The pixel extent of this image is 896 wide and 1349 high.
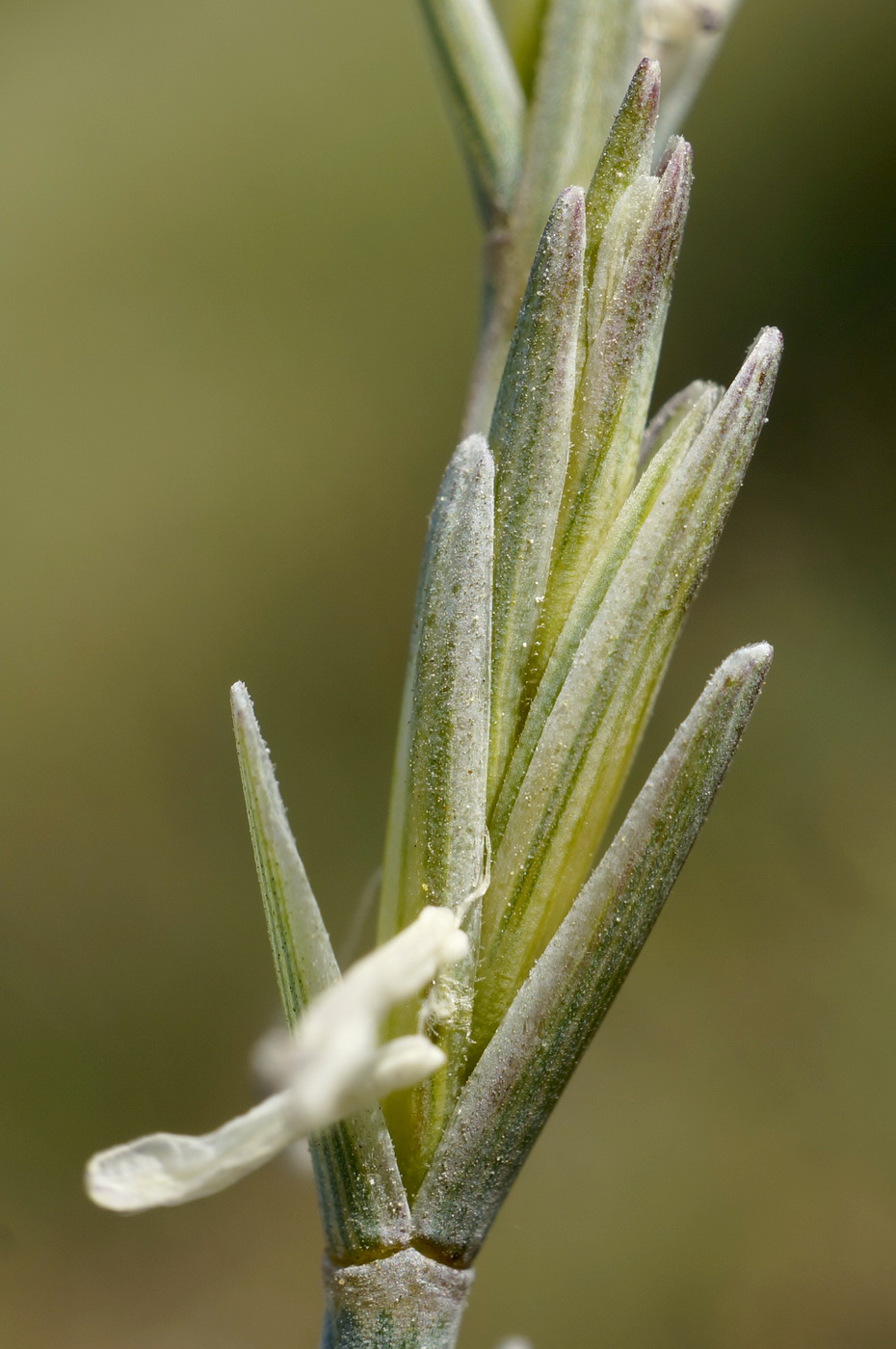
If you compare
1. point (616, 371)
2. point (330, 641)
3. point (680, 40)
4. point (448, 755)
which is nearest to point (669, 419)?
point (616, 371)

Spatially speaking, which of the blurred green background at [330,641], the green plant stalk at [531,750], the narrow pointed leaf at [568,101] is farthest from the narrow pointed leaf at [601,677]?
the blurred green background at [330,641]

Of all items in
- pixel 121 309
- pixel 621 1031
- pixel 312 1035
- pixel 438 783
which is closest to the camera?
pixel 312 1035

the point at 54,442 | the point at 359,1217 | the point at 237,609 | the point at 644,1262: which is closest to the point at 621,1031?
the point at 644,1262

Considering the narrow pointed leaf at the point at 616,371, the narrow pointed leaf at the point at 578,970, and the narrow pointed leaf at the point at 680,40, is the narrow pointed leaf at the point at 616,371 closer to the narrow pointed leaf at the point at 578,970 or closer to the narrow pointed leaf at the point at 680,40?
the narrow pointed leaf at the point at 578,970

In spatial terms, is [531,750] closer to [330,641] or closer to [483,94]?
[483,94]

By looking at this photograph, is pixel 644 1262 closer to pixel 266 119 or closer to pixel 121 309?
pixel 121 309
